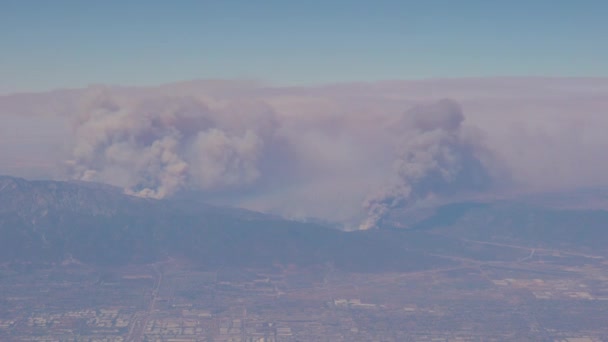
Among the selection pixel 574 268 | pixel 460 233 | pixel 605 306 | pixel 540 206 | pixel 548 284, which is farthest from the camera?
pixel 540 206

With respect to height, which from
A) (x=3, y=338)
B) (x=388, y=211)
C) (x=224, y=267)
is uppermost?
(x=388, y=211)

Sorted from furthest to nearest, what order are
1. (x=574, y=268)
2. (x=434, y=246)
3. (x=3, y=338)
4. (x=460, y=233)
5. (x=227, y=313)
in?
(x=460, y=233) < (x=434, y=246) < (x=574, y=268) < (x=227, y=313) < (x=3, y=338)

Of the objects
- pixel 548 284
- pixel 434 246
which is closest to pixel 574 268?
pixel 548 284

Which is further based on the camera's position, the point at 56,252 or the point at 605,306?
the point at 56,252

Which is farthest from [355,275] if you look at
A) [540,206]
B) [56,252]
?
[540,206]

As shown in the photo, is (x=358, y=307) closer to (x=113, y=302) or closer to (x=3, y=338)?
(x=113, y=302)

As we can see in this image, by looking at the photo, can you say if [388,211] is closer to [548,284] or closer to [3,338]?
[548,284]

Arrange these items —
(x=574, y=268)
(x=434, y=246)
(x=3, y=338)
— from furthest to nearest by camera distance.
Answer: (x=434, y=246) < (x=574, y=268) < (x=3, y=338)

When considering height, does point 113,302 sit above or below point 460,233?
below

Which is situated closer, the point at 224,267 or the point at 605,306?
the point at 605,306
